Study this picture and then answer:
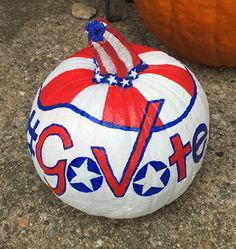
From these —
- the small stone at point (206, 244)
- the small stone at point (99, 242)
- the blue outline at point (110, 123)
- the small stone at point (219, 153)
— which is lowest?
the small stone at point (99, 242)

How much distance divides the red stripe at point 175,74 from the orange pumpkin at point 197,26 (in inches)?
20.2

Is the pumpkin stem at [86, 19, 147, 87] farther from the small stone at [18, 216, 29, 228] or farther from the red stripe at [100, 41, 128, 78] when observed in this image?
the small stone at [18, 216, 29, 228]

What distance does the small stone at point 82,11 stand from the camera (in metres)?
2.99

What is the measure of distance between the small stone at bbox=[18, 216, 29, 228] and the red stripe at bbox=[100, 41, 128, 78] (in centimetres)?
74

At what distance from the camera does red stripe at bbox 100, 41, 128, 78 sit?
1.62m

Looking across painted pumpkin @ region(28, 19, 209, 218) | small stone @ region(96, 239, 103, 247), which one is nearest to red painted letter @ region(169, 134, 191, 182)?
painted pumpkin @ region(28, 19, 209, 218)

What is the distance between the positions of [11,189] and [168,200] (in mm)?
711

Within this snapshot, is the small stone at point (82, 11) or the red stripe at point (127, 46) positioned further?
the small stone at point (82, 11)

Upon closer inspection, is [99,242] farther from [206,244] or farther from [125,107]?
[125,107]

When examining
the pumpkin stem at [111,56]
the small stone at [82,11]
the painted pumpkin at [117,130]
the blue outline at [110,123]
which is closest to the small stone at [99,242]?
the painted pumpkin at [117,130]

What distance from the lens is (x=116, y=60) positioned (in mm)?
1658

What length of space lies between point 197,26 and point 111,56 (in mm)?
757

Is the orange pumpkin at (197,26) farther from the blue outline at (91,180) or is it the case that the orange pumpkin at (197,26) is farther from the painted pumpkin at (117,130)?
the blue outline at (91,180)

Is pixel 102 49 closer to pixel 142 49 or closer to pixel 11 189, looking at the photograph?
pixel 142 49
